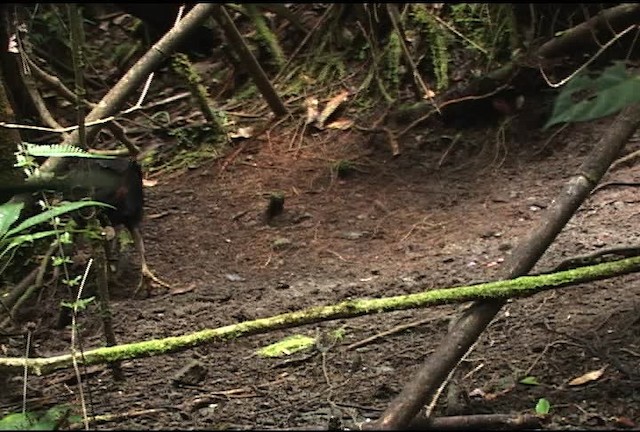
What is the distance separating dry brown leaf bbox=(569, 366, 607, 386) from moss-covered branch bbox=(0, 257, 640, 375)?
0.24 meters

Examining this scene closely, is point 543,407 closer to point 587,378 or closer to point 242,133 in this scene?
point 587,378

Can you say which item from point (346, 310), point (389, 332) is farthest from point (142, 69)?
point (346, 310)

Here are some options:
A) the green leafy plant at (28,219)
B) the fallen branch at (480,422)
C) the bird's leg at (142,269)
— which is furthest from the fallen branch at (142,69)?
the fallen branch at (480,422)

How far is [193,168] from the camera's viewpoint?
5.28 meters

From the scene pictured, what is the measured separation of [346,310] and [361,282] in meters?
1.29

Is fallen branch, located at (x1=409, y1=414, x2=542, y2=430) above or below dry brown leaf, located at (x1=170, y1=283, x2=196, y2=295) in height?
above

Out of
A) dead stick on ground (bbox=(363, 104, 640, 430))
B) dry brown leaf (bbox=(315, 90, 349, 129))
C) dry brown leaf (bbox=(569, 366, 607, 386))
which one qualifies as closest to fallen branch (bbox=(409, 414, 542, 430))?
dead stick on ground (bbox=(363, 104, 640, 430))

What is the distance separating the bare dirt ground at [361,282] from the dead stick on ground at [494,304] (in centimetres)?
14

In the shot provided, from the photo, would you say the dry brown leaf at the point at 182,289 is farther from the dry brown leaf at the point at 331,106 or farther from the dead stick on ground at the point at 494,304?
the dry brown leaf at the point at 331,106

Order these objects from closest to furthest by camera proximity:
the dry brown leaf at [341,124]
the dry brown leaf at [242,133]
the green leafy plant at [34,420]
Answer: the green leafy plant at [34,420]
the dry brown leaf at [341,124]
the dry brown leaf at [242,133]

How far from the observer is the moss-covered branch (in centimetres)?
218

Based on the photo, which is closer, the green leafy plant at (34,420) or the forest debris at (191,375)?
the green leafy plant at (34,420)

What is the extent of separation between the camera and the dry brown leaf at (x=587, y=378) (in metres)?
2.16

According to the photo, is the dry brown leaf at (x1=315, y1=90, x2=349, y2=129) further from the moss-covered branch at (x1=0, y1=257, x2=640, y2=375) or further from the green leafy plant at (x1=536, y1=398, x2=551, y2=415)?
the green leafy plant at (x1=536, y1=398, x2=551, y2=415)
